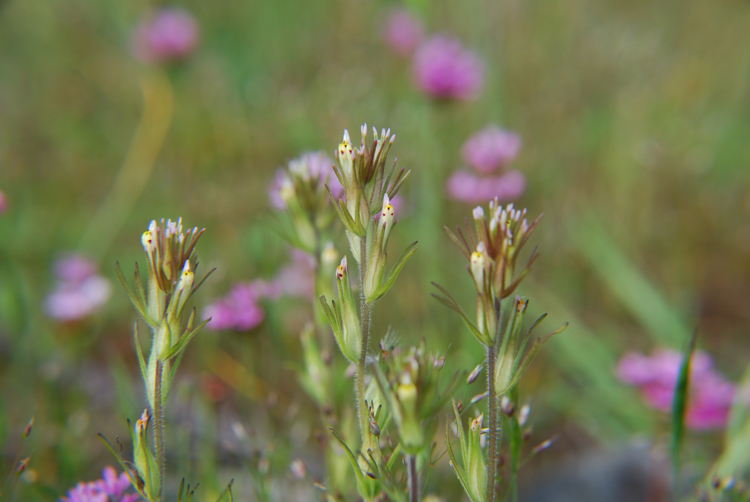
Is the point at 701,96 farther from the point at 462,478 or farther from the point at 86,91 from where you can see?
the point at 86,91

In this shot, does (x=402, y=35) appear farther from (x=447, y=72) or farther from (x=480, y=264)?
(x=480, y=264)

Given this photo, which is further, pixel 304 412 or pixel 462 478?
pixel 304 412

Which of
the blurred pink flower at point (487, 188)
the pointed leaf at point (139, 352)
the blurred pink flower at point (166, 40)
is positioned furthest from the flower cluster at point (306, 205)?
the blurred pink flower at point (166, 40)

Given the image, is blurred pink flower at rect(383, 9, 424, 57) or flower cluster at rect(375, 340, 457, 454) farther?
blurred pink flower at rect(383, 9, 424, 57)

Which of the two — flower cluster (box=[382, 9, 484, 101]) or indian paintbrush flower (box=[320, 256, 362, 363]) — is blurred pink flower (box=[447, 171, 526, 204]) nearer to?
flower cluster (box=[382, 9, 484, 101])

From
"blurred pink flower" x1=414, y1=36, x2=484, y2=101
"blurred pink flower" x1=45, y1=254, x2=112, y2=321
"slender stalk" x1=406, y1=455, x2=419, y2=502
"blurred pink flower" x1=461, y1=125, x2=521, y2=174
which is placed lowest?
"slender stalk" x1=406, y1=455, x2=419, y2=502

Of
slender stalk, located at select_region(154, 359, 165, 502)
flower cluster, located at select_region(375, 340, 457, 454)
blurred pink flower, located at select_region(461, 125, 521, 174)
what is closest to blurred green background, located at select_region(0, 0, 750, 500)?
blurred pink flower, located at select_region(461, 125, 521, 174)

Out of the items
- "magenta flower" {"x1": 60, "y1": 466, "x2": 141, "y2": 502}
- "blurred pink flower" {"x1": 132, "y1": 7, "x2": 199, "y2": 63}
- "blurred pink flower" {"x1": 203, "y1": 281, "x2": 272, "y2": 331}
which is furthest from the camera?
"blurred pink flower" {"x1": 132, "y1": 7, "x2": 199, "y2": 63}

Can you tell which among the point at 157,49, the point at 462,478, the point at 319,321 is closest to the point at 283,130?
the point at 157,49

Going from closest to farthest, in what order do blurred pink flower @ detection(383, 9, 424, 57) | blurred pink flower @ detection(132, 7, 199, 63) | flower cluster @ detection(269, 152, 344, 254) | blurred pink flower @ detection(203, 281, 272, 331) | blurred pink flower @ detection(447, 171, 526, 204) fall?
1. flower cluster @ detection(269, 152, 344, 254)
2. blurred pink flower @ detection(203, 281, 272, 331)
3. blurred pink flower @ detection(447, 171, 526, 204)
4. blurred pink flower @ detection(132, 7, 199, 63)
5. blurred pink flower @ detection(383, 9, 424, 57)
